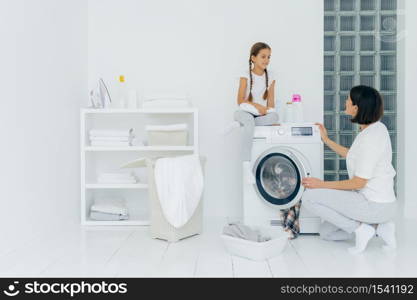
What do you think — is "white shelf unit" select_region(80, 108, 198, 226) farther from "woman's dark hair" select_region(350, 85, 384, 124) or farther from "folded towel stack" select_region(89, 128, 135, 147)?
"woman's dark hair" select_region(350, 85, 384, 124)

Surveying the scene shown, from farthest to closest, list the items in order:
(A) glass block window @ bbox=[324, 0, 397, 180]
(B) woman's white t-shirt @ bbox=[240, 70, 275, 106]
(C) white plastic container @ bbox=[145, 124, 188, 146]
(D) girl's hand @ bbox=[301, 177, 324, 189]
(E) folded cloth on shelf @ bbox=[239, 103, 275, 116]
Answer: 1. (A) glass block window @ bbox=[324, 0, 397, 180]
2. (B) woman's white t-shirt @ bbox=[240, 70, 275, 106]
3. (C) white plastic container @ bbox=[145, 124, 188, 146]
4. (E) folded cloth on shelf @ bbox=[239, 103, 275, 116]
5. (D) girl's hand @ bbox=[301, 177, 324, 189]

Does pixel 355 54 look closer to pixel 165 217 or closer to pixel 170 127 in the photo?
pixel 170 127

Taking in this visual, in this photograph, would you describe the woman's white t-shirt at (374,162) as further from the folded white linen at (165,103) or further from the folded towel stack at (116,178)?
the folded towel stack at (116,178)

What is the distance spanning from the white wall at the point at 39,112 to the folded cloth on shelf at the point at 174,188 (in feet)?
2.48

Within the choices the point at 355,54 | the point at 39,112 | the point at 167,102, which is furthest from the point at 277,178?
the point at 355,54

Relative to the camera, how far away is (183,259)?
246 centimetres

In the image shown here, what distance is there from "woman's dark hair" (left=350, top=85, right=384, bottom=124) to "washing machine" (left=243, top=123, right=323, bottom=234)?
0.51 metres

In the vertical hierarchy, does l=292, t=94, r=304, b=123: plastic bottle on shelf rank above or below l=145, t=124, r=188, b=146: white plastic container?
above

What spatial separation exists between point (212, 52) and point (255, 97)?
23.8 inches

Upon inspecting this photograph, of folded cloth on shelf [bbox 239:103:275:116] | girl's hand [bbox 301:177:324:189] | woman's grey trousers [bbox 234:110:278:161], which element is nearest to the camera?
girl's hand [bbox 301:177:324:189]

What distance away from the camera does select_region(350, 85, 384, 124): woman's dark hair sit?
8.39 ft

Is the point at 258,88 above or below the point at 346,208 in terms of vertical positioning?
above

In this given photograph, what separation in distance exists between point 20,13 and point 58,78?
2.08 feet

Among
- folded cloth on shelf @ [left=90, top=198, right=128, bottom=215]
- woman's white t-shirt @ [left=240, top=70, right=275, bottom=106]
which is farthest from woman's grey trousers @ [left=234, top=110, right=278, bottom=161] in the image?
folded cloth on shelf @ [left=90, top=198, right=128, bottom=215]
